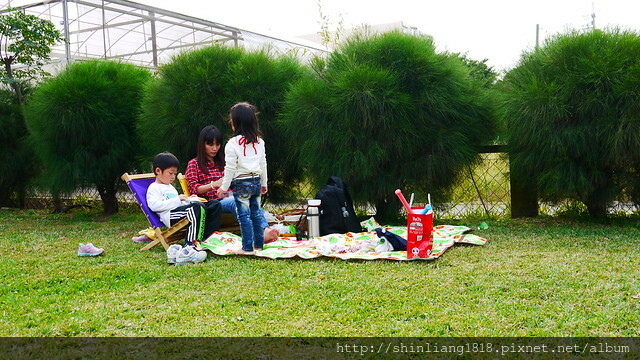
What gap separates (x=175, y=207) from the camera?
5.39 m

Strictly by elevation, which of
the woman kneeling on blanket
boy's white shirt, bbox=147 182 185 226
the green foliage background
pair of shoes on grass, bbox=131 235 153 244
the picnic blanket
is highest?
the green foliage background

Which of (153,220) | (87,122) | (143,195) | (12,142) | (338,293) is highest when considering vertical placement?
(87,122)

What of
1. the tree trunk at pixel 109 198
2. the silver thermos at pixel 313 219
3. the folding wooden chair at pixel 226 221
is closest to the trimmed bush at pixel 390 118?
the silver thermos at pixel 313 219

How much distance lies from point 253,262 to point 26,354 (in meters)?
2.16

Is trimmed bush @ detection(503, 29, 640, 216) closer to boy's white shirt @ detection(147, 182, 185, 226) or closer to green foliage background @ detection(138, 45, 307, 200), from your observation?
green foliage background @ detection(138, 45, 307, 200)

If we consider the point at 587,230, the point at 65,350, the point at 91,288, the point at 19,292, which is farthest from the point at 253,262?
the point at 587,230

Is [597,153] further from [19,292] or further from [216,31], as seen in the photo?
[216,31]

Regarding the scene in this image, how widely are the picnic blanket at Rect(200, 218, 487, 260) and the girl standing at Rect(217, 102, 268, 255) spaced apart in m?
0.22

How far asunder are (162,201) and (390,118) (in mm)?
2474

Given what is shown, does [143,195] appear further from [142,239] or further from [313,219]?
[313,219]

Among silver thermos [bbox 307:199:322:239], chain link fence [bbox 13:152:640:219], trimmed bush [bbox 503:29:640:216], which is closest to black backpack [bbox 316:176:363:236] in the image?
silver thermos [bbox 307:199:322:239]

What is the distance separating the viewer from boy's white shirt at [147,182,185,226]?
5.36 metres

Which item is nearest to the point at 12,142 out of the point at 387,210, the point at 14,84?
the point at 14,84

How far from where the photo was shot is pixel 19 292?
3.88 meters
